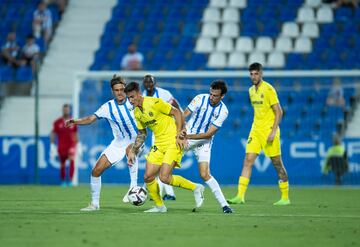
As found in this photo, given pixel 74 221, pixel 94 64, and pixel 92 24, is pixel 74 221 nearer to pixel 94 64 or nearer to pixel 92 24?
pixel 94 64

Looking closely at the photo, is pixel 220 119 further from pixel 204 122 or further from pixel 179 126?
pixel 179 126

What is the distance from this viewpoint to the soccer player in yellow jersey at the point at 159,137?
46.1 feet

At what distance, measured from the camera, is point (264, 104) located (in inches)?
667

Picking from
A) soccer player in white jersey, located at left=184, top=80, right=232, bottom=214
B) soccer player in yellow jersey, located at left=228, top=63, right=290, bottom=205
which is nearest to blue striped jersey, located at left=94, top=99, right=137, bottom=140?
soccer player in white jersey, located at left=184, top=80, right=232, bottom=214

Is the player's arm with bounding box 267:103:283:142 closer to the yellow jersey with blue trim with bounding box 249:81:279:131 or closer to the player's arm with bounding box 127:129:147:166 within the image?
the yellow jersey with blue trim with bounding box 249:81:279:131

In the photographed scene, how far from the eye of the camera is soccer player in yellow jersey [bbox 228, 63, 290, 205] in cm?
1681

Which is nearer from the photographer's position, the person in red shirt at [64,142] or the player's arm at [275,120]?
the player's arm at [275,120]

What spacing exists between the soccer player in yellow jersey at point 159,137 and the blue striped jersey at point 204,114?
4.48 feet

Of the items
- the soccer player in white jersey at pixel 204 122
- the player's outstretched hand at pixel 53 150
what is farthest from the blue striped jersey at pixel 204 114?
the player's outstretched hand at pixel 53 150

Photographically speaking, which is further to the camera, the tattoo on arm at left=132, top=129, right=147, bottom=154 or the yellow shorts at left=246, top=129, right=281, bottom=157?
the yellow shorts at left=246, top=129, right=281, bottom=157

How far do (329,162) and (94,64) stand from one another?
9182 mm

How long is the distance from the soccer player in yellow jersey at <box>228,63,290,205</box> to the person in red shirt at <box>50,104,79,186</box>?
335 inches

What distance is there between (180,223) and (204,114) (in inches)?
152

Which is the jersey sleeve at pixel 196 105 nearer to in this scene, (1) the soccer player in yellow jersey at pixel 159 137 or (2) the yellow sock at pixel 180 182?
(1) the soccer player in yellow jersey at pixel 159 137
